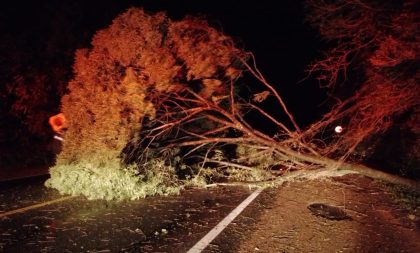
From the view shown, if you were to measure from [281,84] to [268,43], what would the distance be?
14.9ft

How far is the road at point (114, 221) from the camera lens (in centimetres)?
577

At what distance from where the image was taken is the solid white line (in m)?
5.73

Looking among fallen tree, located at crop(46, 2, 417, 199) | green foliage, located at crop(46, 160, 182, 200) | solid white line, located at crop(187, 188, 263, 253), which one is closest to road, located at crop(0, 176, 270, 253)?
solid white line, located at crop(187, 188, 263, 253)

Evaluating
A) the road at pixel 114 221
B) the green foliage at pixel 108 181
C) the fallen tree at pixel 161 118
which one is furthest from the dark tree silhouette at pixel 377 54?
the green foliage at pixel 108 181

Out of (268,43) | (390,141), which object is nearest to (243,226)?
(390,141)

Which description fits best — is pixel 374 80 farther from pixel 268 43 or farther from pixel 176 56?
pixel 268 43

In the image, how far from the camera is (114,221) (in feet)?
22.6

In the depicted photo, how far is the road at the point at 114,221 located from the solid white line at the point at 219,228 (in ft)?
0.27

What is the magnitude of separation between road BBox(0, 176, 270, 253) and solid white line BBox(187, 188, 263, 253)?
8 centimetres

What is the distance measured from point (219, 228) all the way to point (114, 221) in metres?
1.76

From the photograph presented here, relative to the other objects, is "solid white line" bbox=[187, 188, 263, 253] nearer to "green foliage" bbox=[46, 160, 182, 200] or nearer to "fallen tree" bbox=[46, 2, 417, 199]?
"fallen tree" bbox=[46, 2, 417, 199]

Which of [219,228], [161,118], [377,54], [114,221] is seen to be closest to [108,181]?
[114,221]

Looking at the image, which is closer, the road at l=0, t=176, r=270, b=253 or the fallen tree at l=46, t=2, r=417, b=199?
the road at l=0, t=176, r=270, b=253

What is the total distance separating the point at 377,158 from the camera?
57.8ft
